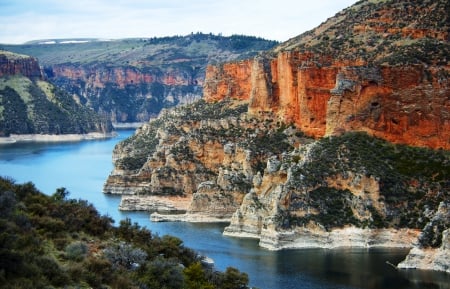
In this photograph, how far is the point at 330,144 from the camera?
7119cm

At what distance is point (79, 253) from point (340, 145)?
132 feet

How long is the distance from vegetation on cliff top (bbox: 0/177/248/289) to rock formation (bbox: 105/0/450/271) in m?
20.2

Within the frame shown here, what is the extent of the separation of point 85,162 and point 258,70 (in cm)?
4581

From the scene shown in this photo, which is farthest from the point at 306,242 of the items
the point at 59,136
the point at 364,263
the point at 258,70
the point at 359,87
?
the point at 59,136

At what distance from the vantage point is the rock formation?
214 ft

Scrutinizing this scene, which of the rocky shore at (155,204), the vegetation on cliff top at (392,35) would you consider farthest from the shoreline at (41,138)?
the vegetation on cliff top at (392,35)

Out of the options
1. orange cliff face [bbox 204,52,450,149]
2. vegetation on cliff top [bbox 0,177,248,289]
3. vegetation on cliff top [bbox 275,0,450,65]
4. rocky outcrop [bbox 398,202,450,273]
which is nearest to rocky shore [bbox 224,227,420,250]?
rocky outcrop [bbox 398,202,450,273]

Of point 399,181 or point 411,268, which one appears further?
point 399,181

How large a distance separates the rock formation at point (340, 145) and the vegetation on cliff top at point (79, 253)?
20.2 m

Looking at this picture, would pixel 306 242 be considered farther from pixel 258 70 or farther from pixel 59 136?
pixel 59 136

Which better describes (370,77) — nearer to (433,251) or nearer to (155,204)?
(433,251)

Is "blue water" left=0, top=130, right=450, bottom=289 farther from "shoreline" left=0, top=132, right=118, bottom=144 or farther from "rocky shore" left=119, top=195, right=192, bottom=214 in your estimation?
"shoreline" left=0, top=132, right=118, bottom=144

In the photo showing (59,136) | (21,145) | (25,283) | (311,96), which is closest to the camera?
(25,283)

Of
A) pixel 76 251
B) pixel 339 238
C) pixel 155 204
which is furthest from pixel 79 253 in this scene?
pixel 155 204
